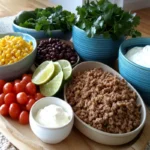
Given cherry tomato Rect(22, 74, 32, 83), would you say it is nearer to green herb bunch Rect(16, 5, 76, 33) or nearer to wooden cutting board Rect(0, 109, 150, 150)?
wooden cutting board Rect(0, 109, 150, 150)

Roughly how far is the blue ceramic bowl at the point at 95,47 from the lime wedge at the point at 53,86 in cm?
18

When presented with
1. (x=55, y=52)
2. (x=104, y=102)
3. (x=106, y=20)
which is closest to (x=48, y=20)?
(x=55, y=52)

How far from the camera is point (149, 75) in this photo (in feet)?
2.79

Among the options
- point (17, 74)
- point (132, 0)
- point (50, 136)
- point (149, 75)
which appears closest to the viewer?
point (50, 136)

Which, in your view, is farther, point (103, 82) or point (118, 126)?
point (103, 82)

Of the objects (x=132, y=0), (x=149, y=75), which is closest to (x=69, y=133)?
(x=149, y=75)

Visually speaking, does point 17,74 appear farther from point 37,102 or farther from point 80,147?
point 80,147

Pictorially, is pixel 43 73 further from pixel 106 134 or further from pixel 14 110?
pixel 106 134

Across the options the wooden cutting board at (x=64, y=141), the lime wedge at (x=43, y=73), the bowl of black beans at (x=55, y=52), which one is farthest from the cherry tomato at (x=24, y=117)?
the bowl of black beans at (x=55, y=52)

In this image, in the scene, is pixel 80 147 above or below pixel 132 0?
above

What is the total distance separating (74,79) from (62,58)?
0.14m

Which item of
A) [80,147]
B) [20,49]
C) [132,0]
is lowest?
[132,0]

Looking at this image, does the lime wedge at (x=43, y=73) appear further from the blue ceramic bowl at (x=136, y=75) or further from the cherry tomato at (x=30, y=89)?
the blue ceramic bowl at (x=136, y=75)

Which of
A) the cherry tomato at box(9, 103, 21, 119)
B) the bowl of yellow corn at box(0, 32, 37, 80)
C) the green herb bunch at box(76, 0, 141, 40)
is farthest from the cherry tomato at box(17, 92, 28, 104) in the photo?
the green herb bunch at box(76, 0, 141, 40)
